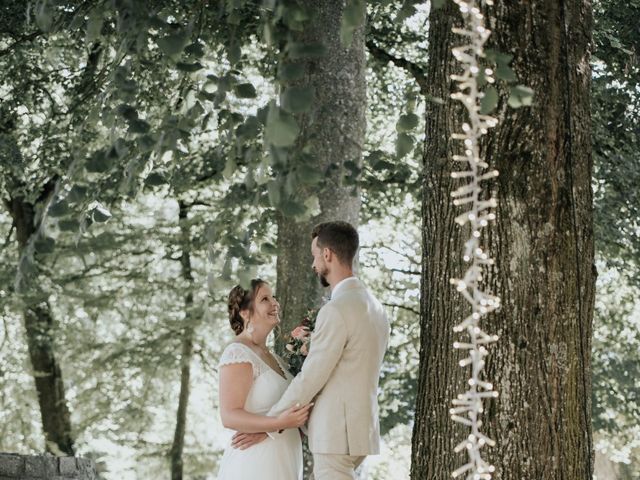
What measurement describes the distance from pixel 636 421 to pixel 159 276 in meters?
7.29

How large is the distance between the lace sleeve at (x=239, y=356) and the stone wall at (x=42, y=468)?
152 cm

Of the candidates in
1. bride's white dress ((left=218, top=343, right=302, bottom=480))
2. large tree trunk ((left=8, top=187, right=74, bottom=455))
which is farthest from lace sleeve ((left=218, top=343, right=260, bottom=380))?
large tree trunk ((left=8, top=187, right=74, bottom=455))

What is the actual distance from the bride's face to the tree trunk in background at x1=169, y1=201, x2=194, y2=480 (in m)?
8.50

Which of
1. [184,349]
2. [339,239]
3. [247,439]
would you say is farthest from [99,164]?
[184,349]

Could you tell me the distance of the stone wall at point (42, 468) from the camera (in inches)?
224

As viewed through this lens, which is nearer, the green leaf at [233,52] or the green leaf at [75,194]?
the green leaf at [75,194]

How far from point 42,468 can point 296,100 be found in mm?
3763

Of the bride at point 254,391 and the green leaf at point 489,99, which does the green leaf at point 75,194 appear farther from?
the bride at point 254,391

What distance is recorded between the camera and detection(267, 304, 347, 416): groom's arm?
4.39 metres

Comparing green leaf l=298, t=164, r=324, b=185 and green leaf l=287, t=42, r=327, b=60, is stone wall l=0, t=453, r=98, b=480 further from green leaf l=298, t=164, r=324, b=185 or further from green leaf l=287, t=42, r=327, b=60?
green leaf l=287, t=42, r=327, b=60

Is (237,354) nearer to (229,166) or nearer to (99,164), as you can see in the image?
(229,166)

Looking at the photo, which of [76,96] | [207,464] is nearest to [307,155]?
[76,96]

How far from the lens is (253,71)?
12.9 metres

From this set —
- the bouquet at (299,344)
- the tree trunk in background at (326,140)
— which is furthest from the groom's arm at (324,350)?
the tree trunk in background at (326,140)
